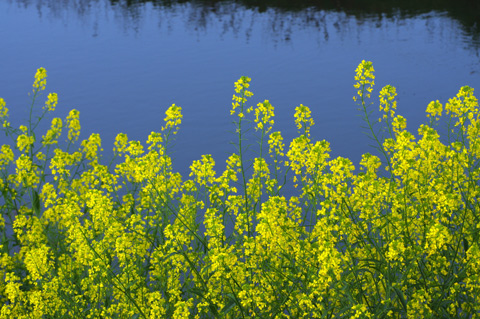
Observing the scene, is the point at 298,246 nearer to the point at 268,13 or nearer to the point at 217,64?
the point at 217,64

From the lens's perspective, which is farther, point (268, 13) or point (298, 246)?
point (268, 13)

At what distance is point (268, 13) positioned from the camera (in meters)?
22.8

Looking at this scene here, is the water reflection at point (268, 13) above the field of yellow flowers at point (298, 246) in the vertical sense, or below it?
below

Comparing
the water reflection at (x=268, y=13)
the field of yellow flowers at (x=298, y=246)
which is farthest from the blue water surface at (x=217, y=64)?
the field of yellow flowers at (x=298, y=246)

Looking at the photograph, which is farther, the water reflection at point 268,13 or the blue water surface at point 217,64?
the water reflection at point 268,13

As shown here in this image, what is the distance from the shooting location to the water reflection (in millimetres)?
20750

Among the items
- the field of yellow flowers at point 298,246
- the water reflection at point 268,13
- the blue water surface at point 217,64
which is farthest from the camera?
the water reflection at point 268,13

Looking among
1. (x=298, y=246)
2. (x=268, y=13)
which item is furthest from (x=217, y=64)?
(x=298, y=246)

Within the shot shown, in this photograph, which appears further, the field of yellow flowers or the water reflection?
the water reflection

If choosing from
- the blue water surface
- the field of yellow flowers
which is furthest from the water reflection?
the field of yellow flowers

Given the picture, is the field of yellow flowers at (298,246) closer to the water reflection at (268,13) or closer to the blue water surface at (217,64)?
the blue water surface at (217,64)

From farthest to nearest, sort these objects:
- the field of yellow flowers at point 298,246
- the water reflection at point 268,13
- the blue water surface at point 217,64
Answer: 1. the water reflection at point 268,13
2. the blue water surface at point 217,64
3. the field of yellow flowers at point 298,246

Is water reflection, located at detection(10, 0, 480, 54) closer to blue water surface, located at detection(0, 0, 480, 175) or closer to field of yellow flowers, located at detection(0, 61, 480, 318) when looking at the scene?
blue water surface, located at detection(0, 0, 480, 175)

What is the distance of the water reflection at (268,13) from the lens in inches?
817
